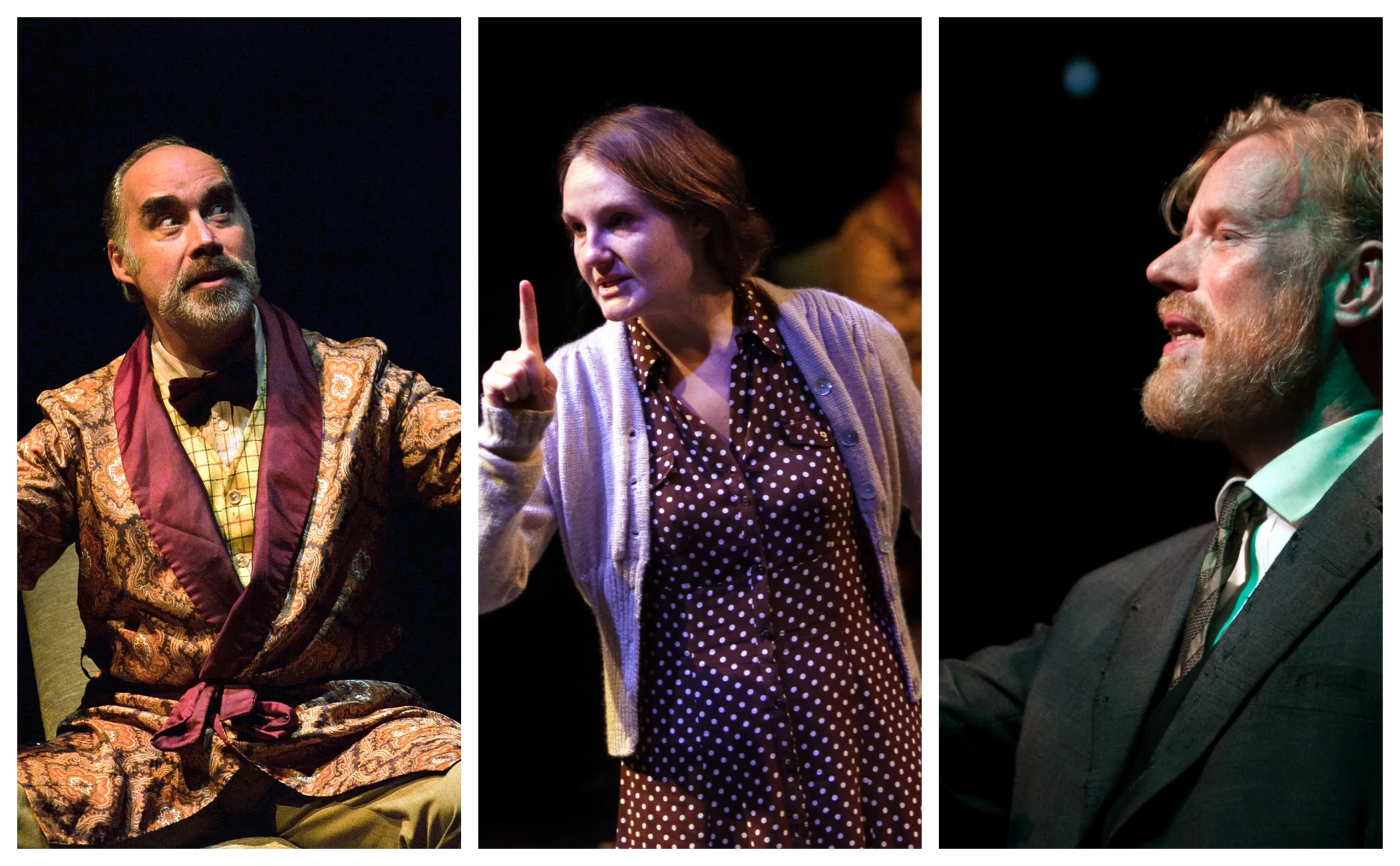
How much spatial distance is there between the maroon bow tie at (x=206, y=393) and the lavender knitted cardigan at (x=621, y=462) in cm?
50

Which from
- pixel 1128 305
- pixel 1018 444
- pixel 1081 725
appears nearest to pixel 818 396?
pixel 1018 444

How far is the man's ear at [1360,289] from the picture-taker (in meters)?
2.54

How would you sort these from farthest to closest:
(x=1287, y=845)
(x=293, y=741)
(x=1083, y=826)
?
1. (x=293, y=741)
2. (x=1083, y=826)
3. (x=1287, y=845)

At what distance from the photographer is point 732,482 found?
8.62 ft

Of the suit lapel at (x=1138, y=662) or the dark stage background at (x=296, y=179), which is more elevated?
the dark stage background at (x=296, y=179)

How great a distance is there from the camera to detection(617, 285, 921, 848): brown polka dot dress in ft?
8.55

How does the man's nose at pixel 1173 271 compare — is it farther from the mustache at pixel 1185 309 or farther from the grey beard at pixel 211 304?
the grey beard at pixel 211 304

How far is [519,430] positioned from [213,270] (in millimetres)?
720

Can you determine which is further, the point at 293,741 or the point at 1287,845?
the point at 293,741

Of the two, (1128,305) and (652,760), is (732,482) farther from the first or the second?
(1128,305)

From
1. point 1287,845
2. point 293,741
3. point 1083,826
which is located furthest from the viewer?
point 293,741

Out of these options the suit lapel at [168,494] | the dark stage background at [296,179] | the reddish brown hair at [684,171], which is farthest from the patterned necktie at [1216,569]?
the suit lapel at [168,494]

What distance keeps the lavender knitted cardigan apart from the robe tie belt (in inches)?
20.4
